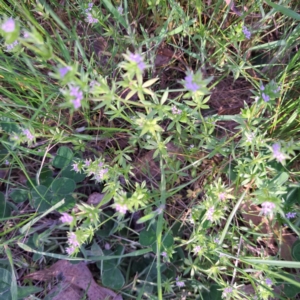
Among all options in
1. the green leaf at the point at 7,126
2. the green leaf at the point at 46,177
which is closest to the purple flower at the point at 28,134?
the green leaf at the point at 7,126

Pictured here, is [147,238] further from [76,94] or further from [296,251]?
[76,94]

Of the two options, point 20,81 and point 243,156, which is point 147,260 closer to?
point 243,156

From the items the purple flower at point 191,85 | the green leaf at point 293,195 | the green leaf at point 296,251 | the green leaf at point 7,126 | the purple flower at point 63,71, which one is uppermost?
the purple flower at point 63,71

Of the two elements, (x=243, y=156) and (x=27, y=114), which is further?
(x=27, y=114)

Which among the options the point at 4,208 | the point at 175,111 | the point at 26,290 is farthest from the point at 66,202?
the point at 175,111

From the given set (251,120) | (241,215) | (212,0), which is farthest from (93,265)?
(212,0)

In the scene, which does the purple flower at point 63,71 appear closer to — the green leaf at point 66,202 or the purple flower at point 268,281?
the green leaf at point 66,202
